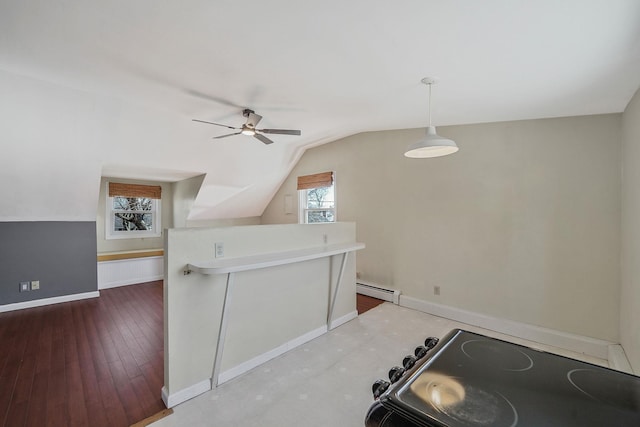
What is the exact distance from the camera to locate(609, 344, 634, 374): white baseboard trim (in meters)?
2.23

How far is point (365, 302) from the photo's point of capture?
13.9 feet

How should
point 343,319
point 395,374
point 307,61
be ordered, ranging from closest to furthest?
point 395,374 < point 307,61 < point 343,319

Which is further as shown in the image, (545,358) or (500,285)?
(500,285)

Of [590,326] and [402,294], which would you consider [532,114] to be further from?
[402,294]

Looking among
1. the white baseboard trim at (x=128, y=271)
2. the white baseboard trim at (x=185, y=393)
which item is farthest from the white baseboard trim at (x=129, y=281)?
the white baseboard trim at (x=185, y=393)

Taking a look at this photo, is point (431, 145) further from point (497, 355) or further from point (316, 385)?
point (316, 385)

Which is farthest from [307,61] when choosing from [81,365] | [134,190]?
[134,190]

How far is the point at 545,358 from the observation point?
959 millimetres

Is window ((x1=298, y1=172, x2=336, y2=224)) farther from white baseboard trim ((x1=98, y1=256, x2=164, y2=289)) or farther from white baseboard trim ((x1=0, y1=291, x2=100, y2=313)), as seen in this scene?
white baseboard trim ((x1=0, y1=291, x2=100, y2=313))

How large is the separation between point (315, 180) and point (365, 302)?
2457mm

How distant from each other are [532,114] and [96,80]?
4.19 meters

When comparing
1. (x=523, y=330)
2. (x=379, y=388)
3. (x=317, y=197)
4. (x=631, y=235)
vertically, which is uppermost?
(x=317, y=197)

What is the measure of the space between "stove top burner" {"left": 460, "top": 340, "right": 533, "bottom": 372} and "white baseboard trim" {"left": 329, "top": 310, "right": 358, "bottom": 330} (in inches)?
93.7

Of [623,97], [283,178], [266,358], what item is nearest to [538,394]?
[266,358]
